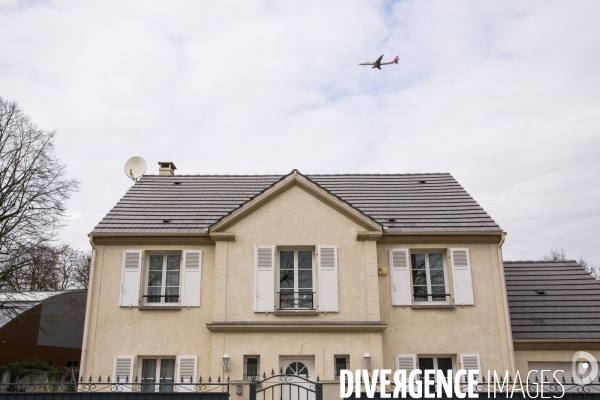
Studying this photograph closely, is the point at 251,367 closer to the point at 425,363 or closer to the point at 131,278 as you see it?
the point at 131,278

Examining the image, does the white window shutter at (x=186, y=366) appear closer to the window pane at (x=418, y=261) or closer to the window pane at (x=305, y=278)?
the window pane at (x=305, y=278)

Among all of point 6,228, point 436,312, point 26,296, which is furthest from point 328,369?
point 26,296

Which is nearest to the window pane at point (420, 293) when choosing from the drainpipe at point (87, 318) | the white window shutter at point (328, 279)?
the white window shutter at point (328, 279)

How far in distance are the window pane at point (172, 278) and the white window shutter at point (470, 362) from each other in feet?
29.1

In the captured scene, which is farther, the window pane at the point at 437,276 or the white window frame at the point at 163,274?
the window pane at the point at 437,276

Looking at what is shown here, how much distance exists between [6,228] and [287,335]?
50.6 feet

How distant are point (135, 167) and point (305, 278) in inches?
404

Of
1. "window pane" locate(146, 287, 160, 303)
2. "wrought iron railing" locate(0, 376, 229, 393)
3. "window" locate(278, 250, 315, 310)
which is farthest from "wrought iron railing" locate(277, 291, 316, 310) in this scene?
"window pane" locate(146, 287, 160, 303)

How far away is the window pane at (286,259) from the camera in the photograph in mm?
16344

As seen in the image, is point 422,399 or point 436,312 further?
point 436,312

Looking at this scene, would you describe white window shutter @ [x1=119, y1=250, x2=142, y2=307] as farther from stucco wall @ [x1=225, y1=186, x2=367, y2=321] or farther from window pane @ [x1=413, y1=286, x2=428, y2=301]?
window pane @ [x1=413, y1=286, x2=428, y2=301]

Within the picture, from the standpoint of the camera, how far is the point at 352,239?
16.3 metres

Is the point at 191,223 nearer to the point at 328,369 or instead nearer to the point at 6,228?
the point at 328,369

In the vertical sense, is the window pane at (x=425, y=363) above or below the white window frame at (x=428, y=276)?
below
